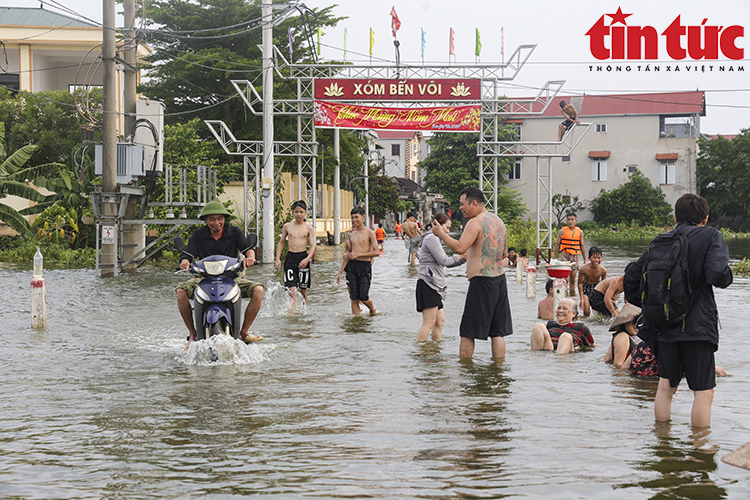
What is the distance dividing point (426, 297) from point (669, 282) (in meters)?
4.67

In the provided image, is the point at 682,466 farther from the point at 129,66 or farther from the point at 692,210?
the point at 129,66

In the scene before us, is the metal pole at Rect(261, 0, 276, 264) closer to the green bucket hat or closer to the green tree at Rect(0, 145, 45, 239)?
the green tree at Rect(0, 145, 45, 239)

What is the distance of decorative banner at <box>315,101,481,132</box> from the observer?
2700 centimetres

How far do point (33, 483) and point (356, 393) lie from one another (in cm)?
312

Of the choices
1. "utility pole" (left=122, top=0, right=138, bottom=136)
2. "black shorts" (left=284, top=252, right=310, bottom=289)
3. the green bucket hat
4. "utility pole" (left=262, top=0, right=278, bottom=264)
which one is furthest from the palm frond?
the green bucket hat

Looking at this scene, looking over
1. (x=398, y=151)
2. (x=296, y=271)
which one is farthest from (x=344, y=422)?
(x=398, y=151)

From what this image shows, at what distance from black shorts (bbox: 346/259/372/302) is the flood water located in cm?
148

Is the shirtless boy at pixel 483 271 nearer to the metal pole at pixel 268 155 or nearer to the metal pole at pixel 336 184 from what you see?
the metal pole at pixel 268 155

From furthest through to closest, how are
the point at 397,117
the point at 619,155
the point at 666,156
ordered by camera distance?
the point at 619,155
the point at 666,156
the point at 397,117

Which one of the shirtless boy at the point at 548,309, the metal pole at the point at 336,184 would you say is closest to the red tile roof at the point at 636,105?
the metal pole at the point at 336,184

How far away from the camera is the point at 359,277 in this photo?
12633mm

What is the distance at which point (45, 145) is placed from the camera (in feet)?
110

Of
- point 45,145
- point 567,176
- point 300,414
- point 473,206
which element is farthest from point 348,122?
point 567,176

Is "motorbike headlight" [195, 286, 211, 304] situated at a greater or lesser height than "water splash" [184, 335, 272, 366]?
greater
